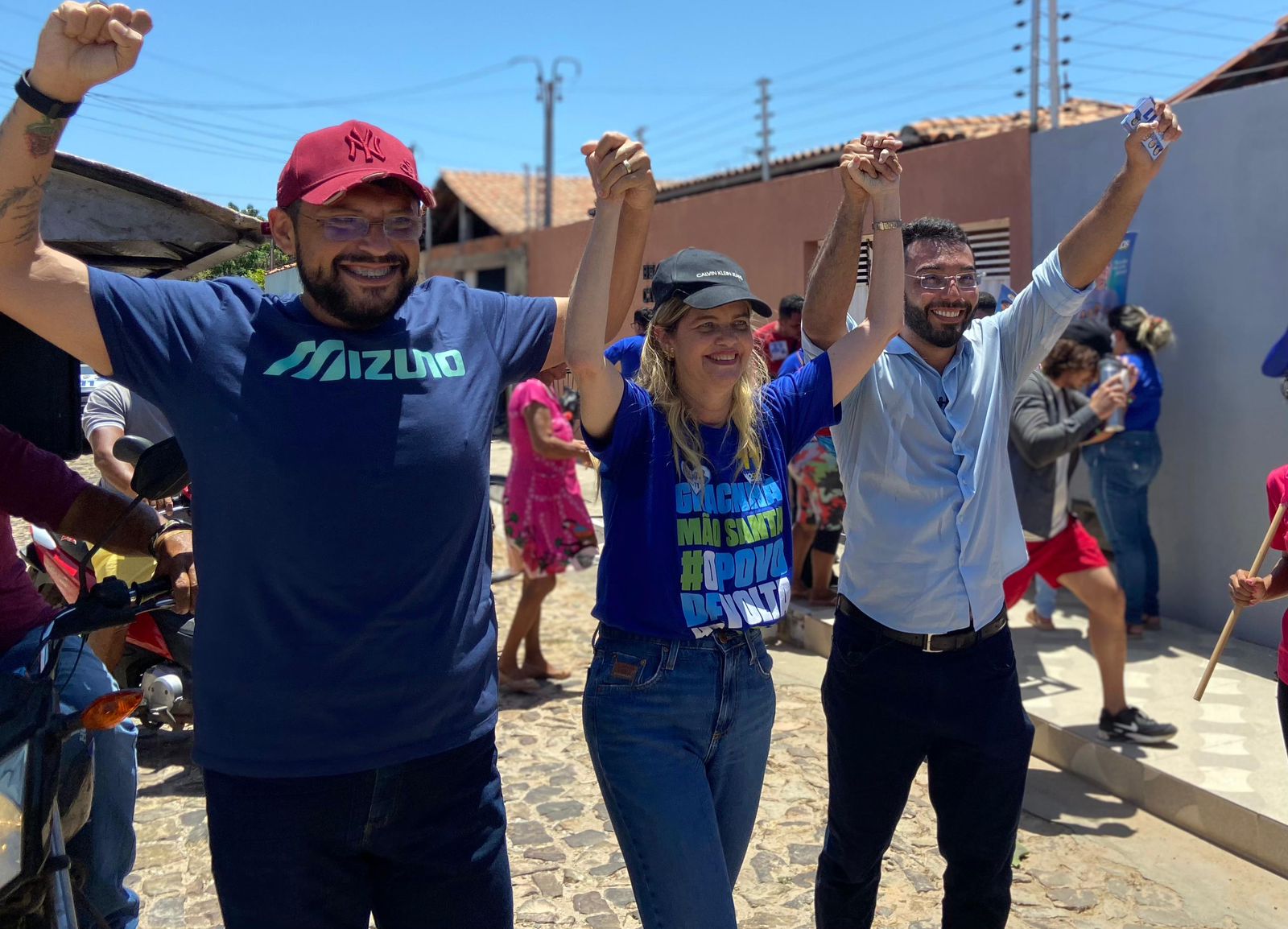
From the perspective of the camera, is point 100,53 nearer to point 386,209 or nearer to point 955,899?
point 386,209

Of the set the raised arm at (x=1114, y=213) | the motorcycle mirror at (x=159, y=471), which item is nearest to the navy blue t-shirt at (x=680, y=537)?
the motorcycle mirror at (x=159, y=471)

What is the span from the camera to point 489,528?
2.26 metres

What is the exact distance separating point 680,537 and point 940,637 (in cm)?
79

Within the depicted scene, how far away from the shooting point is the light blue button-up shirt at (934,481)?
2822mm

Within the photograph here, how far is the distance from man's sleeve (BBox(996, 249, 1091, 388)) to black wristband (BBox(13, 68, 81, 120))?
2.30 metres

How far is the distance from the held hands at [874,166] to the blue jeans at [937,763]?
110 cm

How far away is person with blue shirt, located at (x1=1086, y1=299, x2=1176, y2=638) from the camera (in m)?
6.41

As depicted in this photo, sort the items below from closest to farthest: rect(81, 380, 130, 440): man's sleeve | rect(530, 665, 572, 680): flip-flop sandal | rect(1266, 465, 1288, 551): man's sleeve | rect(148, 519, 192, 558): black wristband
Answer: rect(148, 519, 192, 558): black wristband < rect(1266, 465, 1288, 551): man's sleeve < rect(81, 380, 130, 440): man's sleeve < rect(530, 665, 572, 680): flip-flop sandal

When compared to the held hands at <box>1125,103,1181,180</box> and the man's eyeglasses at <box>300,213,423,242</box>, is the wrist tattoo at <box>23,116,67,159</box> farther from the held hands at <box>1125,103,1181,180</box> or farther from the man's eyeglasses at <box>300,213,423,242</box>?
the held hands at <box>1125,103,1181,180</box>

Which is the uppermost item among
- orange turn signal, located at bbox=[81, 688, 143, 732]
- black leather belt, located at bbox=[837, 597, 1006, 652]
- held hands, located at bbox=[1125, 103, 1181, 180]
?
held hands, located at bbox=[1125, 103, 1181, 180]

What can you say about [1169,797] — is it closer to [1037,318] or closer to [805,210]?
[1037,318]

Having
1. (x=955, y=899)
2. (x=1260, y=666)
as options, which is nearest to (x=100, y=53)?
(x=955, y=899)

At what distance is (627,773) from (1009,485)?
1.36 metres

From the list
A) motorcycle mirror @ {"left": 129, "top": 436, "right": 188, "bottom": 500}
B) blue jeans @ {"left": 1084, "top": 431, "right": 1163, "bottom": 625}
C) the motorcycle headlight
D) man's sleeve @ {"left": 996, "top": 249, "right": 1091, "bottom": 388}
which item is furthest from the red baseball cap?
blue jeans @ {"left": 1084, "top": 431, "right": 1163, "bottom": 625}
